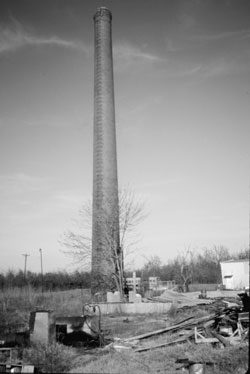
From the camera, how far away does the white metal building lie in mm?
30141

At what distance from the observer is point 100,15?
23.8 meters

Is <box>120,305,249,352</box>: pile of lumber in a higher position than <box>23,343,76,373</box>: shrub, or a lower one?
lower

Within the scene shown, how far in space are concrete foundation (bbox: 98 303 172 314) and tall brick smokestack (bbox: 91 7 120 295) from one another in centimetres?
373

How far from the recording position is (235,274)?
1219 inches

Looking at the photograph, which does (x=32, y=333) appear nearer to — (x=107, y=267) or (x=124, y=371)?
(x=124, y=371)

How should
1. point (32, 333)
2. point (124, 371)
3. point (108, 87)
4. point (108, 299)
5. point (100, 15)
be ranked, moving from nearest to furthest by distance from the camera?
1. point (124, 371)
2. point (32, 333)
3. point (108, 299)
4. point (108, 87)
5. point (100, 15)

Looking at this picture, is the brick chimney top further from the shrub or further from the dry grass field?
the shrub

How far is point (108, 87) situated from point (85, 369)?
19.7m

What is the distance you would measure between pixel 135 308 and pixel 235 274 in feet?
63.8

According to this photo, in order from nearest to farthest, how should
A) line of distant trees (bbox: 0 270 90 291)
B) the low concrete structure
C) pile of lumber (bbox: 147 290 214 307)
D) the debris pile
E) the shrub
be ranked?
the shrub, the low concrete structure, the debris pile, pile of lumber (bbox: 147 290 214 307), line of distant trees (bbox: 0 270 90 291)

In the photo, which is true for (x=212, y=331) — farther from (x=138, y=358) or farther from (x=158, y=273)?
(x=158, y=273)

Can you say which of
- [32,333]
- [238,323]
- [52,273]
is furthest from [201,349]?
[52,273]

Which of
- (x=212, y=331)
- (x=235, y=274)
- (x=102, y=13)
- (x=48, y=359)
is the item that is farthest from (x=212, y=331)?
(x=235, y=274)

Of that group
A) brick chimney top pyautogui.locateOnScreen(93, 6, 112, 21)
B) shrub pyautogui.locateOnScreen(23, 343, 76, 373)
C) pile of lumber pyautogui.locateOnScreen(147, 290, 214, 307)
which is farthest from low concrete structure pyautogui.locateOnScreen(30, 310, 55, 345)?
brick chimney top pyautogui.locateOnScreen(93, 6, 112, 21)
